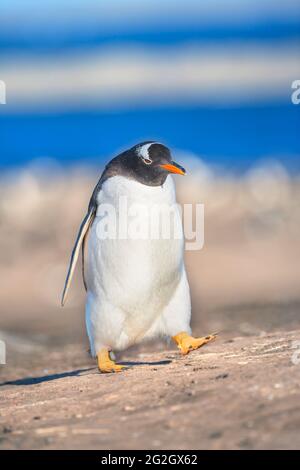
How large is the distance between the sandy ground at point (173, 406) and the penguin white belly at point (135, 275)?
0.90 feet

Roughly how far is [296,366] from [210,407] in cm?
74

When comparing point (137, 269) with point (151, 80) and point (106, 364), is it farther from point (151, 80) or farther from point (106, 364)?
point (151, 80)

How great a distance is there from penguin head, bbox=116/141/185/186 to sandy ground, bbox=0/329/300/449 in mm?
1211

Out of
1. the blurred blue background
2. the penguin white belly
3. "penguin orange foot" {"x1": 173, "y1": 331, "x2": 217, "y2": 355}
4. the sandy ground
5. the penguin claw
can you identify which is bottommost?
the sandy ground

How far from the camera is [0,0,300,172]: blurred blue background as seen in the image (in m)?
47.3

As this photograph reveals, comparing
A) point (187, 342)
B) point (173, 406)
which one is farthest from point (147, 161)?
point (173, 406)

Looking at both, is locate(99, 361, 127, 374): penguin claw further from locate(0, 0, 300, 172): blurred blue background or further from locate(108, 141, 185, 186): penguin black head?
locate(0, 0, 300, 172): blurred blue background

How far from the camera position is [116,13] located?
85188mm

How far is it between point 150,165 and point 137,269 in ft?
2.25

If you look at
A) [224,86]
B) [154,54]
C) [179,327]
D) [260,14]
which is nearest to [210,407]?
[179,327]

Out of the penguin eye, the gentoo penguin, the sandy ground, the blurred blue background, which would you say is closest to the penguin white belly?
the gentoo penguin

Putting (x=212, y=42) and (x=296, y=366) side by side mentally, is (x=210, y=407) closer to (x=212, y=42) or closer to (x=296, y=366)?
(x=296, y=366)

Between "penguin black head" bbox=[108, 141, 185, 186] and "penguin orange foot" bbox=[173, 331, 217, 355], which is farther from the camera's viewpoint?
"penguin orange foot" bbox=[173, 331, 217, 355]

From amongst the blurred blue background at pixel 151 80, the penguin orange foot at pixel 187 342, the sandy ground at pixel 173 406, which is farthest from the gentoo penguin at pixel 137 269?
the blurred blue background at pixel 151 80
